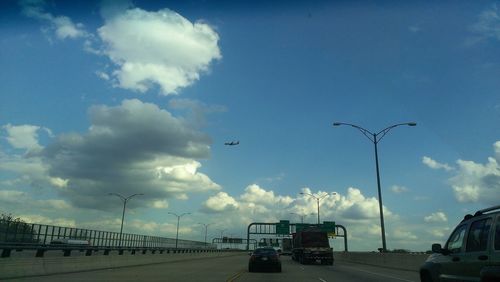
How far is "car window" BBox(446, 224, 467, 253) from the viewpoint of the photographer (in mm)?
9625

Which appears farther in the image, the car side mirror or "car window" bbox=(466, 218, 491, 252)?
the car side mirror

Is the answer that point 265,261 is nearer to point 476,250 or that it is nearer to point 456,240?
point 456,240

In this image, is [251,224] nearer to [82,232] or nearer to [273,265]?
[82,232]

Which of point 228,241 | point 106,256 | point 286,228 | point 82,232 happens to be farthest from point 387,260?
point 228,241

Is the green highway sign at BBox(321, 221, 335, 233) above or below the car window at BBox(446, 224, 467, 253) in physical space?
above

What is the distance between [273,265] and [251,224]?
74.7 metres

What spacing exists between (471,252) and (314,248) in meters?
33.9

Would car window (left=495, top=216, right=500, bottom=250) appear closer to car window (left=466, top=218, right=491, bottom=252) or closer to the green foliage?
car window (left=466, top=218, right=491, bottom=252)

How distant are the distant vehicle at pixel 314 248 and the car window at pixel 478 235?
1316 inches

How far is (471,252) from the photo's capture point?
29.3ft

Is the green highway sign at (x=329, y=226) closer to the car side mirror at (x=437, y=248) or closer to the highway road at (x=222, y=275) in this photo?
the highway road at (x=222, y=275)

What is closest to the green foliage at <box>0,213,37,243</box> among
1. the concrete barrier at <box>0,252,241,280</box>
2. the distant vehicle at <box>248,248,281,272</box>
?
the concrete barrier at <box>0,252,241,280</box>

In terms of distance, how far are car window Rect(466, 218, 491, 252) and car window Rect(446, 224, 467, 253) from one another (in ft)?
1.25

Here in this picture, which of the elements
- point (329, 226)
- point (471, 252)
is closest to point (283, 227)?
point (329, 226)
